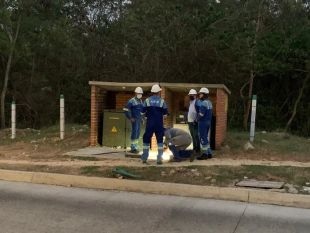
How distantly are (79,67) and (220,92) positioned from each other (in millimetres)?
17913

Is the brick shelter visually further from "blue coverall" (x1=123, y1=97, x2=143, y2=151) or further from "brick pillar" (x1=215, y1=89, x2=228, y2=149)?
"blue coverall" (x1=123, y1=97, x2=143, y2=151)

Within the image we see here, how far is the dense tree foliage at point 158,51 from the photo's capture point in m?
25.8

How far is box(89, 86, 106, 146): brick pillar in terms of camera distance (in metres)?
14.8

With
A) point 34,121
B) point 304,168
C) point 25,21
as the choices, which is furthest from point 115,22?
point 304,168

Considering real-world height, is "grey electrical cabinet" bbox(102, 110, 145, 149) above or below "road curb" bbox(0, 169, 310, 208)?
above

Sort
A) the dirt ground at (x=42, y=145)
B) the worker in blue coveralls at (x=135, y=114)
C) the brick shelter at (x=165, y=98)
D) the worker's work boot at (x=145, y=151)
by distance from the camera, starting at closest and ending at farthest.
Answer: the worker's work boot at (x=145, y=151), the worker in blue coveralls at (x=135, y=114), the dirt ground at (x=42, y=145), the brick shelter at (x=165, y=98)

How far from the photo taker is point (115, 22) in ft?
99.4

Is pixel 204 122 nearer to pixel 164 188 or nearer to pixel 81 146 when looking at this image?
pixel 164 188

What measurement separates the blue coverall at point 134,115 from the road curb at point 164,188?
3.49 meters

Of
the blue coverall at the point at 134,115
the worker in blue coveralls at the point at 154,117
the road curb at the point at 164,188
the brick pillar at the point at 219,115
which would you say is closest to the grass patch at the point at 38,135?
the blue coverall at the point at 134,115

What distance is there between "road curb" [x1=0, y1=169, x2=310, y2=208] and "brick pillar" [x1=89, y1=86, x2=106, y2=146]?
4.41 metres

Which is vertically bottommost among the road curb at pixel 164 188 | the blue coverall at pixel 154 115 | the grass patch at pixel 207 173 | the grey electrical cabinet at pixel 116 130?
the road curb at pixel 164 188

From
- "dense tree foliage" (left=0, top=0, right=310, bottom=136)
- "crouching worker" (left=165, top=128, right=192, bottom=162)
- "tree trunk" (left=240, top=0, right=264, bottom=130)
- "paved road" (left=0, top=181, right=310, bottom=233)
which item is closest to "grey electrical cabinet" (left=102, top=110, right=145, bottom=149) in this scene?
"crouching worker" (left=165, top=128, right=192, bottom=162)

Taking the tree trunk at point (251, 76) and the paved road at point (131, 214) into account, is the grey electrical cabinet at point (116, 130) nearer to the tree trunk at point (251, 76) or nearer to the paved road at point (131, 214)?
the paved road at point (131, 214)
